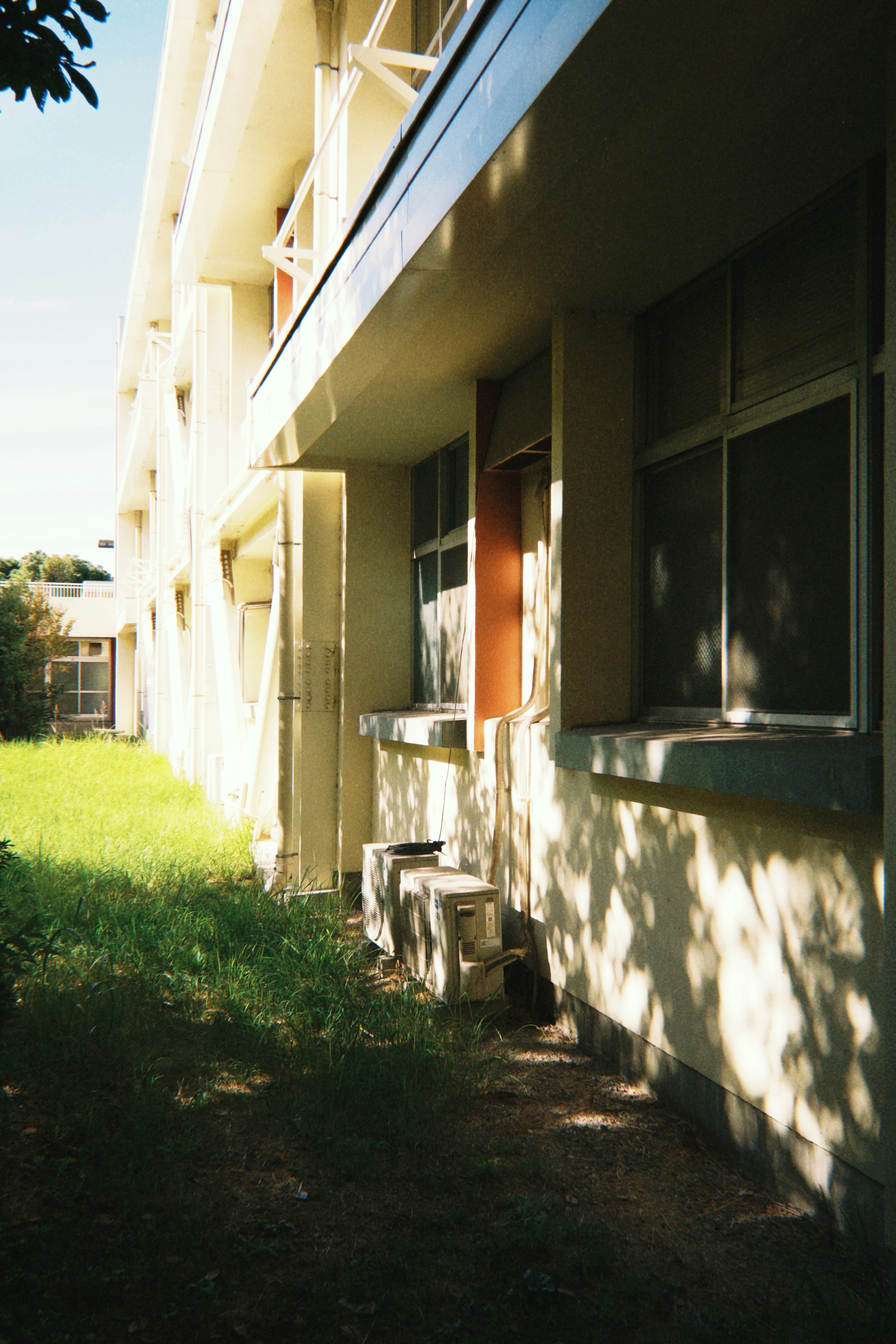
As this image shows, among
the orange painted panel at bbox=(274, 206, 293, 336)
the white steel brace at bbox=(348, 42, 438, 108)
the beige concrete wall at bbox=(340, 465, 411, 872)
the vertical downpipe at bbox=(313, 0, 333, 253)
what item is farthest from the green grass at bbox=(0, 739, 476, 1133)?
the orange painted panel at bbox=(274, 206, 293, 336)

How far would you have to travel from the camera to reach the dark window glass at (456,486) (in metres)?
7.37

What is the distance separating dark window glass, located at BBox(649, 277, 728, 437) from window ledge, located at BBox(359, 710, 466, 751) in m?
2.33

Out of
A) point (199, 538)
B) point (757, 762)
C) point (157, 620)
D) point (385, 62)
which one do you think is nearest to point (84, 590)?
point (157, 620)

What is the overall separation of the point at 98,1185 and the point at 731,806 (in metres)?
2.61

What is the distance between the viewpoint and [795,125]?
10.4ft

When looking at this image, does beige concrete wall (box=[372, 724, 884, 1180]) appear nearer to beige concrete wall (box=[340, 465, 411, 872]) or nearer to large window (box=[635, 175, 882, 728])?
large window (box=[635, 175, 882, 728])

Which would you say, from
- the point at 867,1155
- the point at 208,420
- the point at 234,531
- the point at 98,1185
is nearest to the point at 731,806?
the point at 867,1155

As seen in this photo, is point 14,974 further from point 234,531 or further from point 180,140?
point 180,140

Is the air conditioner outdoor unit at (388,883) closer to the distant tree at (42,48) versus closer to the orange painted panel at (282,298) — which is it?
the distant tree at (42,48)

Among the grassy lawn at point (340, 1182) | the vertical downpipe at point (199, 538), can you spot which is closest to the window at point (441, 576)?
the grassy lawn at point (340, 1182)

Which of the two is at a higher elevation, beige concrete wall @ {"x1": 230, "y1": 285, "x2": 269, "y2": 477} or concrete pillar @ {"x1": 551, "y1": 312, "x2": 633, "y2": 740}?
beige concrete wall @ {"x1": 230, "y1": 285, "x2": 269, "y2": 477}

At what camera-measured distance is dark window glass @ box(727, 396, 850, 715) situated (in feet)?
11.4

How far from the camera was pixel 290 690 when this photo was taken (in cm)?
829

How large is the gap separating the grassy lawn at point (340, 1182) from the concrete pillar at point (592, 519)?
71.7 inches
